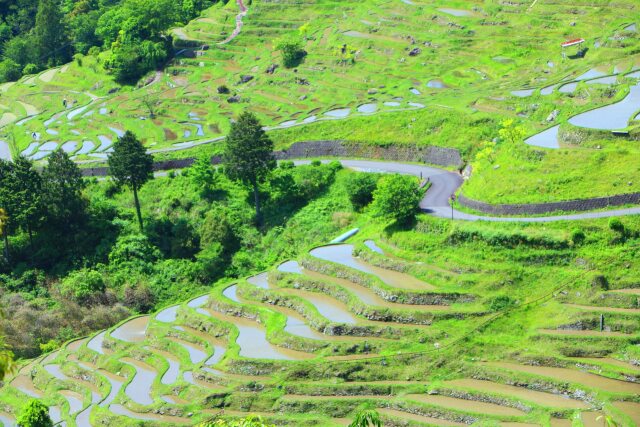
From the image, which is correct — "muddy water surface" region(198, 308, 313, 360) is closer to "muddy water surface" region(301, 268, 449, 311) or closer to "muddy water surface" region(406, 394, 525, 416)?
"muddy water surface" region(301, 268, 449, 311)

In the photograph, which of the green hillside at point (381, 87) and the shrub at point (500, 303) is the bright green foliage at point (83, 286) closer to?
the green hillside at point (381, 87)

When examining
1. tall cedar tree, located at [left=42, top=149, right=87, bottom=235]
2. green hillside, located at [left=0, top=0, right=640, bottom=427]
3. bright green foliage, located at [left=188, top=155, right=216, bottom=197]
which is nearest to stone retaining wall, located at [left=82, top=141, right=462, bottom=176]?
green hillside, located at [left=0, top=0, right=640, bottom=427]

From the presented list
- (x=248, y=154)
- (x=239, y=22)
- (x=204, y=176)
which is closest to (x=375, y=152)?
(x=248, y=154)

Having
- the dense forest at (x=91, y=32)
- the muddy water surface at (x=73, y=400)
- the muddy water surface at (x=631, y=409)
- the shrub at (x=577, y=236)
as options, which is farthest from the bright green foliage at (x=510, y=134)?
the dense forest at (x=91, y=32)

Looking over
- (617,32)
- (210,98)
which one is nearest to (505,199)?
(617,32)

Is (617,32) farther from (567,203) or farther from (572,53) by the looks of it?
(567,203)
